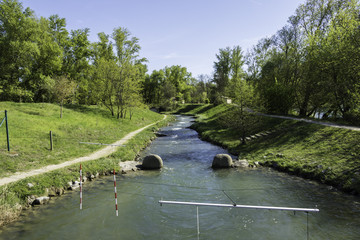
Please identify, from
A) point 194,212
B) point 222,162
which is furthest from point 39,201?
point 222,162

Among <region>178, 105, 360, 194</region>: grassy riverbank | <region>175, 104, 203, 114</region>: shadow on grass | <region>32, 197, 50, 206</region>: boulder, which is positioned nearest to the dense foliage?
<region>178, 105, 360, 194</region>: grassy riverbank

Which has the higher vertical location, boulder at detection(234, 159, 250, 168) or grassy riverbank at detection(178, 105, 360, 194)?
grassy riverbank at detection(178, 105, 360, 194)

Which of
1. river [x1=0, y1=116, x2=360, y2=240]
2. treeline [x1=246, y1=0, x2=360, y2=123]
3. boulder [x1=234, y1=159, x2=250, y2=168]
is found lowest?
river [x1=0, y1=116, x2=360, y2=240]

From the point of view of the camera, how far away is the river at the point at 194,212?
32.3ft

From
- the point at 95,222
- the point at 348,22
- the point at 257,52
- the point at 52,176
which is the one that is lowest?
the point at 95,222

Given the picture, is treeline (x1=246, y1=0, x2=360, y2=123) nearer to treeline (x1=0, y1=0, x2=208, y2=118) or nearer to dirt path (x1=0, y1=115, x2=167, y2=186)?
dirt path (x1=0, y1=115, x2=167, y2=186)

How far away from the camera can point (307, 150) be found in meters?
19.8

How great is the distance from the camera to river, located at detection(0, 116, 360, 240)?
985cm

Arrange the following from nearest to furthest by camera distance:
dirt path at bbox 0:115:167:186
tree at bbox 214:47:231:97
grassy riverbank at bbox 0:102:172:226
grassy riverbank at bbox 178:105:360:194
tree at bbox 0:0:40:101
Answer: grassy riverbank at bbox 0:102:172:226 → dirt path at bbox 0:115:167:186 → grassy riverbank at bbox 178:105:360:194 → tree at bbox 0:0:40:101 → tree at bbox 214:47:231:97

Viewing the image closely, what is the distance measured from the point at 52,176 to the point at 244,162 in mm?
15510

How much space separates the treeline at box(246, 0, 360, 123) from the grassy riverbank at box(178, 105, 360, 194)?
10.8 ft

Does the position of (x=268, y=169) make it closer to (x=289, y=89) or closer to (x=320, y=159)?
(x=320, y=159)

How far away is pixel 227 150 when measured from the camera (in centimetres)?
2634

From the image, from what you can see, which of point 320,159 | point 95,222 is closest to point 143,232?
point 95,222
